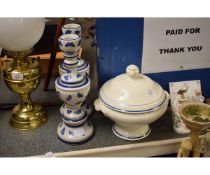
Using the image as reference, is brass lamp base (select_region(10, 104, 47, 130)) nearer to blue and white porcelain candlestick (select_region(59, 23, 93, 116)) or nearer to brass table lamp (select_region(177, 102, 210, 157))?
blue and white porcelain candlestick (select_region(59, 23, 93, 116))

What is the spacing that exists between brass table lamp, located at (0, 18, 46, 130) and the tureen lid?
228 mm

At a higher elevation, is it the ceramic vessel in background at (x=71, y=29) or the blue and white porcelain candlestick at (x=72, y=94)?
the ceramic vessel in background at (x=71, y=29)

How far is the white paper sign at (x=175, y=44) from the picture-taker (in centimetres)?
95

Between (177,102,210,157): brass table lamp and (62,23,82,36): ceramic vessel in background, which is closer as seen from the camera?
(177,102,210,157): brass table lamp

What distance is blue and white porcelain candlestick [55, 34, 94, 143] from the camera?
0.82 metres

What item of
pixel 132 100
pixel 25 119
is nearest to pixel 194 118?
pixel 132 100

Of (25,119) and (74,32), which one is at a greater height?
(74,32)

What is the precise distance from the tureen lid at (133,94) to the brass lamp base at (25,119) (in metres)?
0.24

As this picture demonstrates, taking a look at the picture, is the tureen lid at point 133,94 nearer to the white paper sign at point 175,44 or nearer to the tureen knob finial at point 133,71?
the tureen knob finial at point 133,71

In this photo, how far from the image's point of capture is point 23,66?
940mm

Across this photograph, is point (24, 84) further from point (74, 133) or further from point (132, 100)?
point (132, 100)

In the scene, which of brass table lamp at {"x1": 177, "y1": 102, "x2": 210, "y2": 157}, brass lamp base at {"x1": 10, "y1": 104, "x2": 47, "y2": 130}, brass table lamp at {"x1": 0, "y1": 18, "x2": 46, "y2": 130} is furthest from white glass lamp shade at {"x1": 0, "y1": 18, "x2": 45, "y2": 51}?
brass table lamp at {"x1": 177, "y1": 102, "x2": 210, "y2": 157}

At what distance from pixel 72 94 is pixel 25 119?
0.23 meters

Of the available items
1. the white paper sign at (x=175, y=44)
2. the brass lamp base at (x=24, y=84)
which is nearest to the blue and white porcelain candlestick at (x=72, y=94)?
the brass lamp base at (x=24, y=84)
